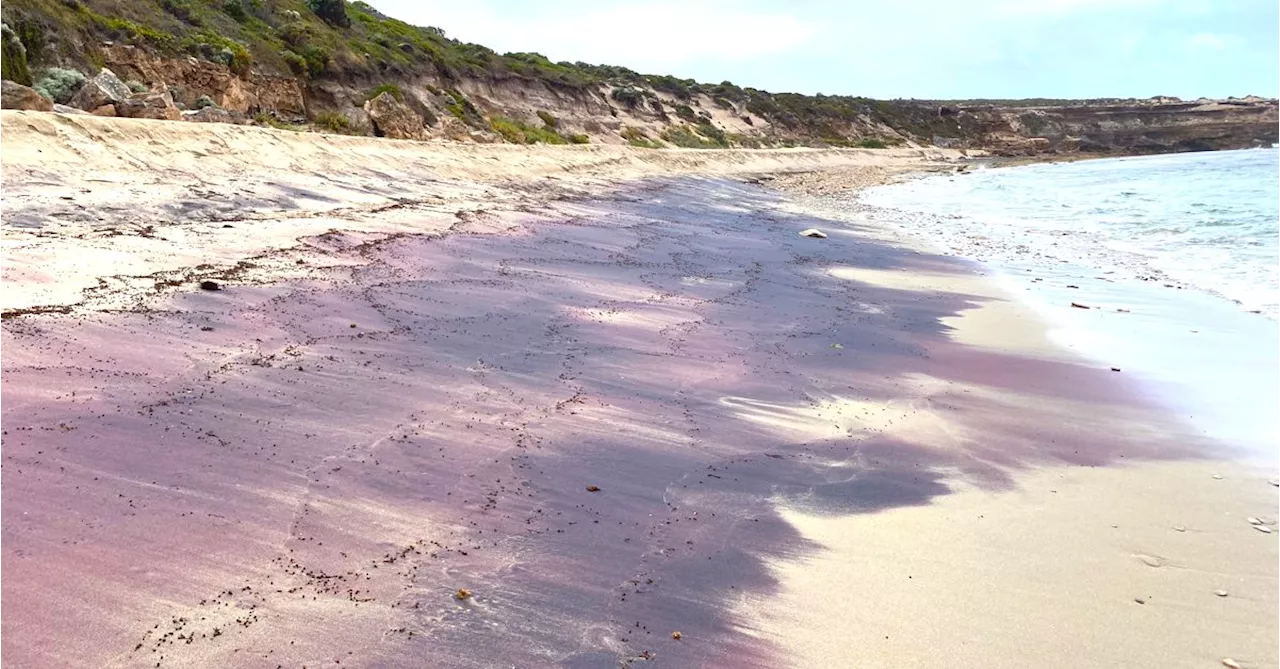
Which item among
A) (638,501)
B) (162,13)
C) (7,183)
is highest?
(162,13)

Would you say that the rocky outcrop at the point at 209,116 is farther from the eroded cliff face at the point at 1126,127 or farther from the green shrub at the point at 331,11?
the eroded cliff face at the point at 1126,127

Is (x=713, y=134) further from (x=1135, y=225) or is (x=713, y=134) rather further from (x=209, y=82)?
(x=1135, y=225)

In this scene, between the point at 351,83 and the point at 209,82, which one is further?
the point at 351,83

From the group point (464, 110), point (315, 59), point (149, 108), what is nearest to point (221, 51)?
point (315, 59)

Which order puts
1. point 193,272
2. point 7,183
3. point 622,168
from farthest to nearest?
point 622,168
point 7,183
point 193,272

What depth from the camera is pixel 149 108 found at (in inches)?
586

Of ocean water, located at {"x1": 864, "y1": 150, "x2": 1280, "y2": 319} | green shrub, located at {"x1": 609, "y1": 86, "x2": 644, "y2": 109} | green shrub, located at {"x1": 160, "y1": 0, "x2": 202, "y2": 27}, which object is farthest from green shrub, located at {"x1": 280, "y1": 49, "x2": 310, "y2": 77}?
green shrub, located at {"x1": 609, "y1": 86, "x2": 644, "y2": 109}

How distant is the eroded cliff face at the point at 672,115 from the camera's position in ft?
74.8

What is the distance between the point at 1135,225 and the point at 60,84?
829 inches

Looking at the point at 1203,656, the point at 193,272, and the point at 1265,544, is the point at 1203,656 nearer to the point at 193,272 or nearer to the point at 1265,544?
the point at 1265,544

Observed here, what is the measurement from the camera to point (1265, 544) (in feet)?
13.2

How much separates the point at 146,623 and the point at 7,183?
887 centimetres

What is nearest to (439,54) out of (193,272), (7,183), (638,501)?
(7,183)

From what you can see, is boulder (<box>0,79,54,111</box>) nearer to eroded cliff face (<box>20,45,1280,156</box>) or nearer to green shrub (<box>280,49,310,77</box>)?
eroded cliff face (<box>20,45,1280,156</box>)
